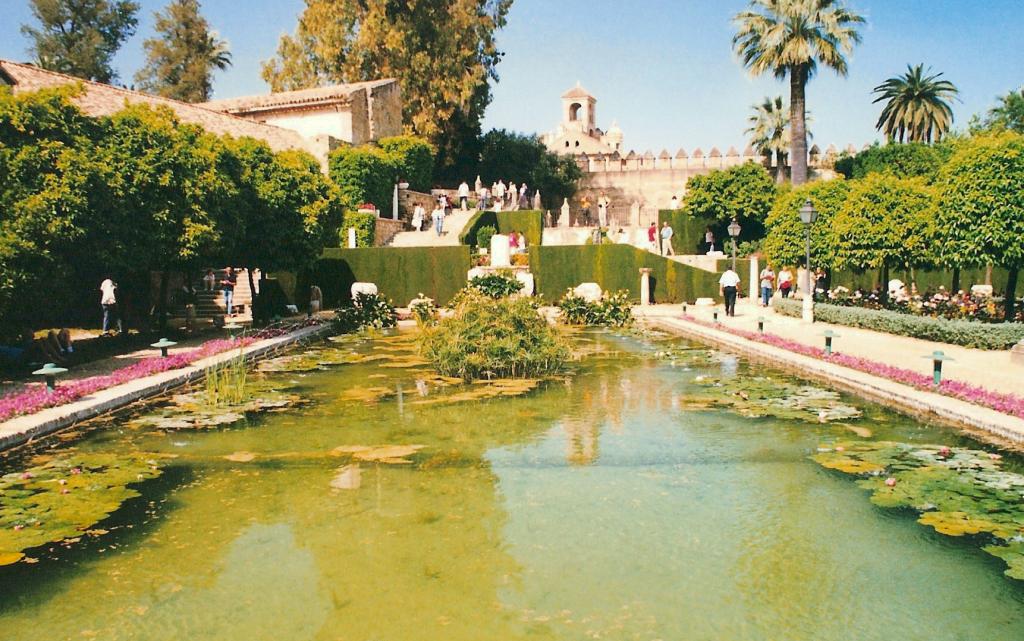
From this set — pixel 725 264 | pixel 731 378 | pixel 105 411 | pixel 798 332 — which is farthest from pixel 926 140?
pixel 105 411

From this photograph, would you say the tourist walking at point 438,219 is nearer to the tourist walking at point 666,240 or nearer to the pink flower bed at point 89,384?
the tourist walking at point 666,240

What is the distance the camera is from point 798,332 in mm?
18359

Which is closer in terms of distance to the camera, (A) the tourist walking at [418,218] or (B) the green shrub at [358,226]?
(B) the green shrub at [358,226]

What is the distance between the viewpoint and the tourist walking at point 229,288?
2458 cm

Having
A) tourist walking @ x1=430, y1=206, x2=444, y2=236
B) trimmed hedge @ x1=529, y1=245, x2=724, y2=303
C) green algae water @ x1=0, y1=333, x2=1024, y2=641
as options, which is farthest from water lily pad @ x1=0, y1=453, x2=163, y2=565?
tourist walking @ x1=430, y1=206, x2=444, y2=236

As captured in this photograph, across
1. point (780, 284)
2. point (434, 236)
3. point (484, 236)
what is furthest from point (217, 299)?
point (780, 284)

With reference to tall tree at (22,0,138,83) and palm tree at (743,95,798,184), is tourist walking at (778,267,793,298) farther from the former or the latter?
tall tree at (22,0,138,83)

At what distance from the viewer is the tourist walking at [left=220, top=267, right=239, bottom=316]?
24.6 meters

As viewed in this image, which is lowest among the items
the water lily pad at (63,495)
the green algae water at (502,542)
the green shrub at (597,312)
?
the green algae water at (502,542)

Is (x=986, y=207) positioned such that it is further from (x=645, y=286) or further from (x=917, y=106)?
(x=917, y=106)

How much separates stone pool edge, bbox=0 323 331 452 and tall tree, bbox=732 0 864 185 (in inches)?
1160

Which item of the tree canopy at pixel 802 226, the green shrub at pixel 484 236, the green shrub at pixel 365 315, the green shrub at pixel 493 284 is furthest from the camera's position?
the green shrub at pixel 484 236

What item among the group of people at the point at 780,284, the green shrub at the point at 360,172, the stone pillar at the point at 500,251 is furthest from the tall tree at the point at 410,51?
→ the group of people at the point at 780,284

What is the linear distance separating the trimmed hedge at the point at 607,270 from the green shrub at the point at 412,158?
13376 millimetres
